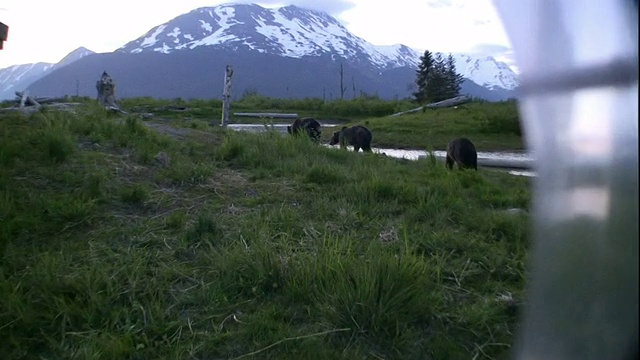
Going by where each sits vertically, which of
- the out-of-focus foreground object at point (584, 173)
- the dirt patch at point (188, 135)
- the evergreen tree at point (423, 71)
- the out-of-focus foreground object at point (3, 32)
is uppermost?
the evergreen tree at point (423, 71)

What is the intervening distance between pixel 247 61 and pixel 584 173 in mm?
140621

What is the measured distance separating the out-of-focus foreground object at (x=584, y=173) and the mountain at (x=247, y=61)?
9133 centimetres

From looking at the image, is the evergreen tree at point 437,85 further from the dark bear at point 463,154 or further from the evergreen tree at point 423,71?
the dark bear at point 463,154

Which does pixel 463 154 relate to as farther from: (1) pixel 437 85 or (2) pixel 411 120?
(1) pixel 437 85

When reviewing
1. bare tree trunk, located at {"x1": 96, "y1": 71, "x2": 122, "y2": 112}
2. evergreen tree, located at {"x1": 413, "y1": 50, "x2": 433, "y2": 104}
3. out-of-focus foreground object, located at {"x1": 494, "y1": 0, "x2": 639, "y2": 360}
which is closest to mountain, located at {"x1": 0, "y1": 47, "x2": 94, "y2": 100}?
evergreen tree, located at {"x1": 413, "y1": 50, "x2": 433, "y2": 104}

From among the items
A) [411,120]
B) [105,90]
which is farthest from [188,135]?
[411,120]

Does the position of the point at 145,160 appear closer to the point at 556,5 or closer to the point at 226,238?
the point at 226,238

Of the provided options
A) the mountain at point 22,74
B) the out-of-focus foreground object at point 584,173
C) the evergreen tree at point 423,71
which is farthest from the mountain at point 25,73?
the out-of-focus foreground object at point 584,173

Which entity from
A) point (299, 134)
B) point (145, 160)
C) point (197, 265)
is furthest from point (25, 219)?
point (299, 134)

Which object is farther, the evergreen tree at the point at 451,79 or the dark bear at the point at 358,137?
the evergreen tree at the point at 451,79

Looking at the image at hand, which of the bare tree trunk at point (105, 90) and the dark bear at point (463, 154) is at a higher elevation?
the bare tree trunk at point (105, 90)

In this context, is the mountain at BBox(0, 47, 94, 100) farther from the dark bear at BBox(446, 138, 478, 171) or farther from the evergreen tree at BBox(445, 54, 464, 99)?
the dark bear at BBox(446, 138, 478, 171)

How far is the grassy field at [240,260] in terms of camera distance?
307 centimetres

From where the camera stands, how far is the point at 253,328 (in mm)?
3131
